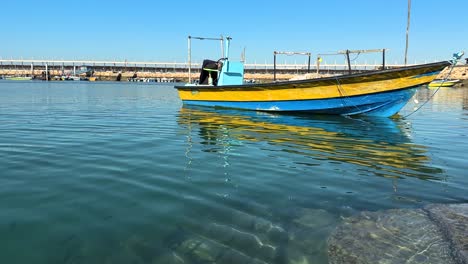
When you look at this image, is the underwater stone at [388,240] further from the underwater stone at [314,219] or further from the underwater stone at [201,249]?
the underwater stone at [201,249]

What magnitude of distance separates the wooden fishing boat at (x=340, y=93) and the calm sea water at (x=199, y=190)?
3024mm

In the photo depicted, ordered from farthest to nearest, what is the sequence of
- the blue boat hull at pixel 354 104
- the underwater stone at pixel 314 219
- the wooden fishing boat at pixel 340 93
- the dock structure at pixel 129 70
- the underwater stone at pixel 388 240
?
the dock structure at pixel 129 70 → the blue boat hull at pixel 354 104 → the wooden fishing boat at pixel 340 93 → the underwater stone at pixel 314 219 → the underwater stone at pixel 388 240

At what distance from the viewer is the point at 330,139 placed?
30.2ft

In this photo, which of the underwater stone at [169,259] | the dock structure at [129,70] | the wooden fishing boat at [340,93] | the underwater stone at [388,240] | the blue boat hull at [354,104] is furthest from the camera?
the dock structure at [129,70]

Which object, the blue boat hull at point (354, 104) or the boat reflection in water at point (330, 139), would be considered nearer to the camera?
the boat reflection in water at point (330, 139)

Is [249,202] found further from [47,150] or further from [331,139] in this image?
[331,139]

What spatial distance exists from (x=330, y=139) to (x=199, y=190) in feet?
18.0

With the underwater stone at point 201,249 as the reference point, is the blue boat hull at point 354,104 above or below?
above

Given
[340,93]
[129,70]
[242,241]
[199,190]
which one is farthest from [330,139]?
[129,70]

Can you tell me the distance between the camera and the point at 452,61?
34.0 ft

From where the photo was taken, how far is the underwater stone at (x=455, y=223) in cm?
316

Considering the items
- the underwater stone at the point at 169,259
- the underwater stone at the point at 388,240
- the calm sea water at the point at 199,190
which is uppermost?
the calm sea water at the point at 199,190

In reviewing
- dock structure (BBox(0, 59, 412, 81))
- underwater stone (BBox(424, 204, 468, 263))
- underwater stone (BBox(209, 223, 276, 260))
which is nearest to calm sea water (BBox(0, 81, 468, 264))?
underwater stone (BBox(209, 223, 276, 260))

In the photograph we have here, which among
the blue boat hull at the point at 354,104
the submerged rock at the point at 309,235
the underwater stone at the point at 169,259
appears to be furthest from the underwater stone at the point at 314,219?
the blue boat hull at the point at 354,104
